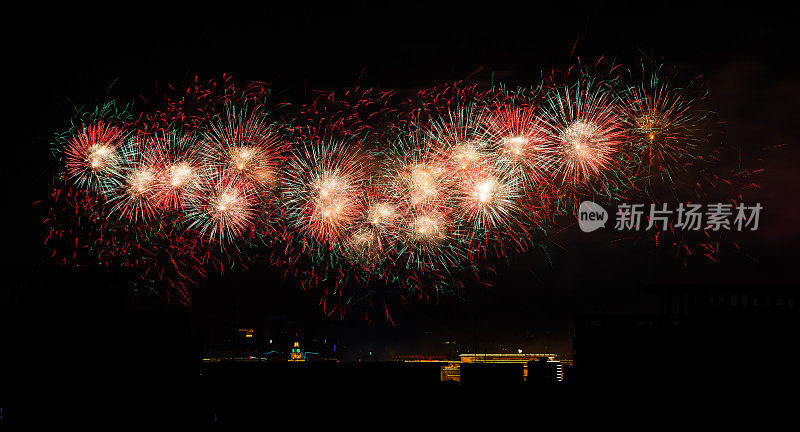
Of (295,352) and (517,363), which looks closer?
(517,363)

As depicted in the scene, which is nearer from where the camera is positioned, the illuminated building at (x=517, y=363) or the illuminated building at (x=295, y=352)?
the illuminated building at (x=517, y=363)

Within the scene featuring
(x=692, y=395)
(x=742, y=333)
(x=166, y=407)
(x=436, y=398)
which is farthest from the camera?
(x=436, y=398)

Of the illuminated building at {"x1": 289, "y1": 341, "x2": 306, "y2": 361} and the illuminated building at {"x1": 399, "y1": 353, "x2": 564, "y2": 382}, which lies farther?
the illuminated building at {"x1": 289, "y1": 341, "x2": 306, "y2": 361}

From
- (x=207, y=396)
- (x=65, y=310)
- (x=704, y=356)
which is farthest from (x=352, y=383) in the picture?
(x=704, y=356)

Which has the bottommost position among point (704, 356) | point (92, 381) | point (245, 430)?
point (245, 430)

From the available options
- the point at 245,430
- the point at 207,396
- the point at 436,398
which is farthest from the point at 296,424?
the point at 436,398

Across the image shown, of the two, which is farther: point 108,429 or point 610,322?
point 610,322

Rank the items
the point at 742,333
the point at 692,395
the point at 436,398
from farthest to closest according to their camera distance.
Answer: the point at 436,398
the point at 692,395
the point at 742,333

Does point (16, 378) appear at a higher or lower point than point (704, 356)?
lower

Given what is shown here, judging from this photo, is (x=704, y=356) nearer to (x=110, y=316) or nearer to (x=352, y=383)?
(x=352, y=383)
